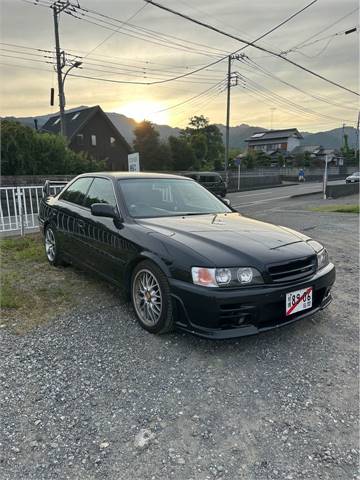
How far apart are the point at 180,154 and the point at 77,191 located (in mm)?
32478

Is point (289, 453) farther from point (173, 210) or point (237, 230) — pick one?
point (173, 210)

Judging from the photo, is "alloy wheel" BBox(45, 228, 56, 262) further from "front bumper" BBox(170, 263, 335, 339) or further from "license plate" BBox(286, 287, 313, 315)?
"license plate" BBox(286, 287, 313, 315)

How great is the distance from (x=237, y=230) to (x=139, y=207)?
1.08m

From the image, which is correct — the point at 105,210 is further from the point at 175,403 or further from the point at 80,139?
the point at 80,139

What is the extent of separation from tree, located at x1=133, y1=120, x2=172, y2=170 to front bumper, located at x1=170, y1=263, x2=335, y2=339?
32.8m

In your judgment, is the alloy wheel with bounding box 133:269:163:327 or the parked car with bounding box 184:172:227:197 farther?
the parked car with bounding box 184:172:227:197

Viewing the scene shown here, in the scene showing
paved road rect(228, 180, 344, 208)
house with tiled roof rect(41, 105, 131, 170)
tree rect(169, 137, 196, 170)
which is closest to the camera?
paved road rect(228, 180, 344, 208)

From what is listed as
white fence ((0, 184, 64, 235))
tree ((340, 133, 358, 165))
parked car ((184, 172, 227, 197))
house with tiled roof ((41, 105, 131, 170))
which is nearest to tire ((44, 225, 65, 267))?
white fence ((0, 184, 64, 235))

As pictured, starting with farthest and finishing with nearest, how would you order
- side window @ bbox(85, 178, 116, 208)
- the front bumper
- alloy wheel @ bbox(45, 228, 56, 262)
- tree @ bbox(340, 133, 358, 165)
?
tree @ bbox(340, 133, 358, 165) → alloy wheel @ bbox(45, 228, 56, 262) → side window @ bbox(85, 178, 116, 208) → the front bumper

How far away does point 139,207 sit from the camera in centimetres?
374

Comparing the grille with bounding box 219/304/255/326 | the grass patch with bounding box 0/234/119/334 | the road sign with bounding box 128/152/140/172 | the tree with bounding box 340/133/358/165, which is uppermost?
the tree with bounding box 340/133/358/165

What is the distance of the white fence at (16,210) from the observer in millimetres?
7594

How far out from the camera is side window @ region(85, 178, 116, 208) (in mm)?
3902

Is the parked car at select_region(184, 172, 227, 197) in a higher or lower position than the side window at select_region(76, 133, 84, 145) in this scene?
lower
